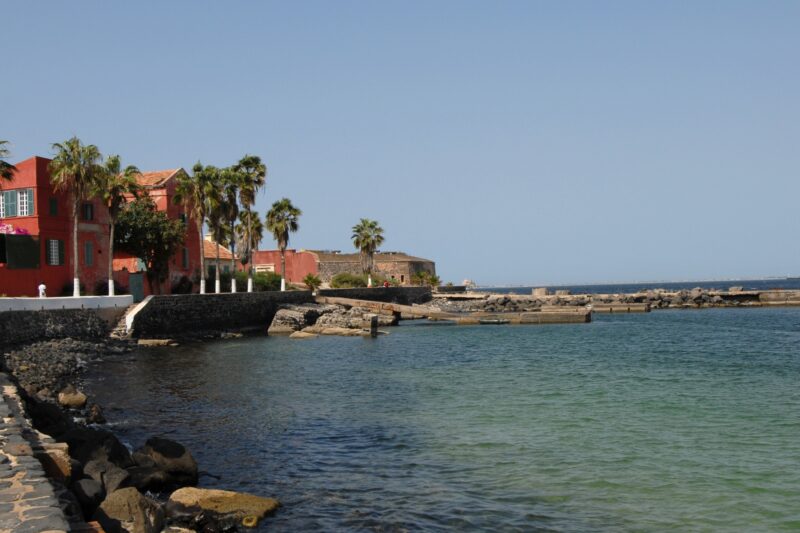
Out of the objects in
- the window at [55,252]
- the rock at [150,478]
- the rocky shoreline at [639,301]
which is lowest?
the rock at [150,478]

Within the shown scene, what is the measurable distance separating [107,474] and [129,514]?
1.87 m

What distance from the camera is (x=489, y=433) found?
16.0 meters

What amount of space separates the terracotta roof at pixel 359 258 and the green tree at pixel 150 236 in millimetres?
36195

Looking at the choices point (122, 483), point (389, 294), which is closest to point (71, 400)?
point (122, 483)

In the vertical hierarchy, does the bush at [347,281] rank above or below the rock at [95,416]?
above

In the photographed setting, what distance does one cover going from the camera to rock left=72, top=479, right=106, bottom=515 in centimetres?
872

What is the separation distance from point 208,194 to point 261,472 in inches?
1434

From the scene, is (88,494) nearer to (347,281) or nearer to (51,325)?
(51,325)

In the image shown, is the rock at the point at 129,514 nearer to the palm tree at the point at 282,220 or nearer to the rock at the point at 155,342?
the rock at the point at 155,342

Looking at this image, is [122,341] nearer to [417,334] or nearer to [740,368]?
[417,334]

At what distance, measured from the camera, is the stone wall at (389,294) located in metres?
63.8

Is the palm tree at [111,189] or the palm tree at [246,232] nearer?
the palm tree at [111,189]

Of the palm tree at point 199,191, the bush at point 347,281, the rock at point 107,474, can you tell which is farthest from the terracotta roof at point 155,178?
the rock at point 107,474

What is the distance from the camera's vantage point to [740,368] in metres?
27.2
